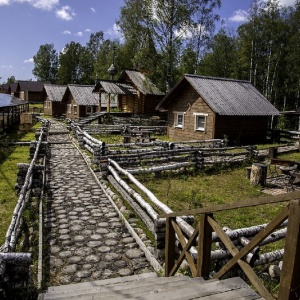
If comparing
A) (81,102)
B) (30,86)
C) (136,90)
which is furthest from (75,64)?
(136,90)

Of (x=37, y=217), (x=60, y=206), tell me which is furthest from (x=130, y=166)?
(x=37, y=217)

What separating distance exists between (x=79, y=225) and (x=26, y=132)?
884 inches

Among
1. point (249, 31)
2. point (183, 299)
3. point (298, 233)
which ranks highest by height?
point (249, 31)

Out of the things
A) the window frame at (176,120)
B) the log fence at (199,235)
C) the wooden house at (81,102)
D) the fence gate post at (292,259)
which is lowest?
the log fence at (199,235)

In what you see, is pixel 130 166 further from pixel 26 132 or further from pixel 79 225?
pixel 26 132

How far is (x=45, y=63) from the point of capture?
93250 millimetres

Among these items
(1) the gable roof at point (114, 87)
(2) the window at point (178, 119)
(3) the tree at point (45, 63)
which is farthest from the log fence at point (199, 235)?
(3) the tree at point (45, 63)

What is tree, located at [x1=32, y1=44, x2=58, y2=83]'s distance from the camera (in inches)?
3674

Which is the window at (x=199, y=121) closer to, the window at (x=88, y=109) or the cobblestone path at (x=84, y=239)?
the cobblestone path at (x=84, y=239)

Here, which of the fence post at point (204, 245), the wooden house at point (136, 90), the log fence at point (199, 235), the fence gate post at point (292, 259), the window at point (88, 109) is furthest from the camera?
the window at point (88, 109)

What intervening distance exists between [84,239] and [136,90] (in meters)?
28.9

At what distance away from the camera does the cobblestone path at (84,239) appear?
5.30 meters

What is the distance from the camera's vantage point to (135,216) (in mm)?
7543

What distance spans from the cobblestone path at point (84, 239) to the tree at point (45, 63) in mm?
91517
